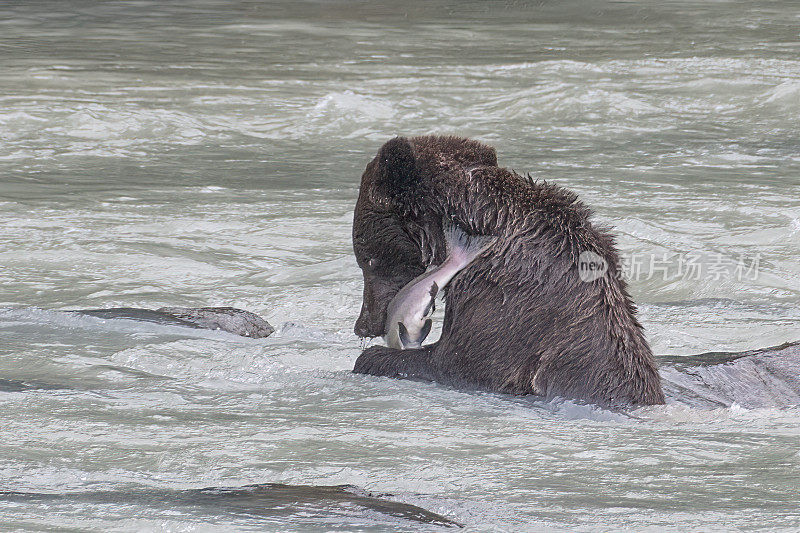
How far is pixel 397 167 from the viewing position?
477 centimetres

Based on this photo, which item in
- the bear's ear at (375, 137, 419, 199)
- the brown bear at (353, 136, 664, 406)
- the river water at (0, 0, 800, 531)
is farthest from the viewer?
the bear's ear at (375, 137, 419, 199)

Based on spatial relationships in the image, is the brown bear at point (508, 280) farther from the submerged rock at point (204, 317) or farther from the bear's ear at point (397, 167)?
the submerged rock at point (204, 317)

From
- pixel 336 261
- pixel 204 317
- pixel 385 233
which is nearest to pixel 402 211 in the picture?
pixel 385 233

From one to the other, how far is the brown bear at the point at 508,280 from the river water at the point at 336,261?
0.38 ft

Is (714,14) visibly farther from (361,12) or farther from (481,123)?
(481,123)

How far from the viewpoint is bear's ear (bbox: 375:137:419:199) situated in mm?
4746

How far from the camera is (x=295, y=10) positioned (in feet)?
71.6

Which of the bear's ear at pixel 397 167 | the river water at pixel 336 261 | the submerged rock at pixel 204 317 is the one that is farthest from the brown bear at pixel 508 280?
the submerged rock at pixel 204 317

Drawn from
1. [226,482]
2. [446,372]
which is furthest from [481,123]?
[226,482]

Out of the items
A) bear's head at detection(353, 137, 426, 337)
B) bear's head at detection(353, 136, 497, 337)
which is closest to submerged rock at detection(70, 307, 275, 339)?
bear's head at detection(353, 137, 426, 337)

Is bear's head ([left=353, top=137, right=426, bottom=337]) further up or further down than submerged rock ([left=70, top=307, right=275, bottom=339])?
further up

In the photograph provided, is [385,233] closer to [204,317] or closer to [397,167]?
[397,167]

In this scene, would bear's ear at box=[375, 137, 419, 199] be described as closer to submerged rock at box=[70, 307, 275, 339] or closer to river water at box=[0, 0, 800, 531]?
river water at box=[0, 0, 800, 531]

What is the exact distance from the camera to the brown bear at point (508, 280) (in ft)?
14.5
